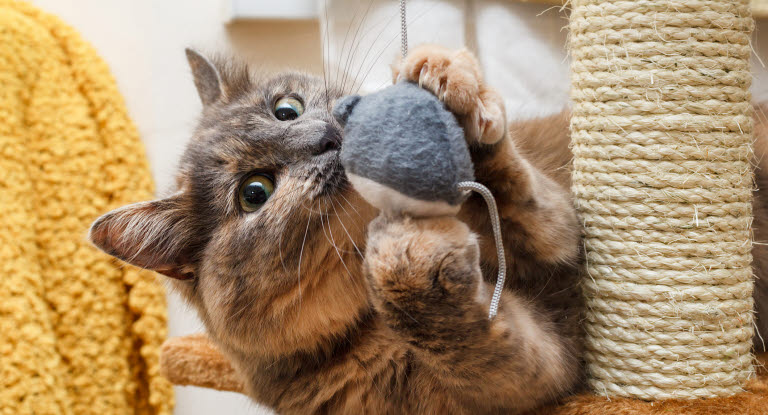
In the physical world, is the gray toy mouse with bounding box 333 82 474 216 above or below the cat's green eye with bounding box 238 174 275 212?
above

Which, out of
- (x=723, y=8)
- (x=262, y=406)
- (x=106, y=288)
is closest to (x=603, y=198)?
(x=723, y=8)

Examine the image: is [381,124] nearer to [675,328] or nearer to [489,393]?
[489,393]

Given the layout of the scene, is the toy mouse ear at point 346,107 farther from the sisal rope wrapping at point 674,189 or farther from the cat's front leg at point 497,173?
the sisal rope wrapping at point 674,189

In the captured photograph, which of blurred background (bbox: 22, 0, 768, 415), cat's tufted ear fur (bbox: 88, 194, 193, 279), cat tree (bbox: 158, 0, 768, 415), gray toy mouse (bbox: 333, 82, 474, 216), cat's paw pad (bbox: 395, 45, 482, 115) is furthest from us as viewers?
blurred background (bbox: 22, 0, 768, 415)

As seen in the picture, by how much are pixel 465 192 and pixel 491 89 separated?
0.19 metres

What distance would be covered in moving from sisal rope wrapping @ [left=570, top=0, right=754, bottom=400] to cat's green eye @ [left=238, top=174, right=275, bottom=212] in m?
0.56

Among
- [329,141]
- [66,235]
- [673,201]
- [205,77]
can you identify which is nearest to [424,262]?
[329,141]

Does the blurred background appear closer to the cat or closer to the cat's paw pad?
the cat

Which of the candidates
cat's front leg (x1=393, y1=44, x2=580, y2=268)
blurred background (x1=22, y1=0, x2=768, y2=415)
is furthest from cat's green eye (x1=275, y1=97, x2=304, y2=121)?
blurred background (x1=22, y1=0, x2=768, y2=415)

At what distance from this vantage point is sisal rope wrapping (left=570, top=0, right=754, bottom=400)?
968mm

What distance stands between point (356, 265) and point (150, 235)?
0.39 meters

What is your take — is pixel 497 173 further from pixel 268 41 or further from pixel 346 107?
pixel 268 41

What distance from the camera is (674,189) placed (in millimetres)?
976

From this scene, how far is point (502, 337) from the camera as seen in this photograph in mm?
821
